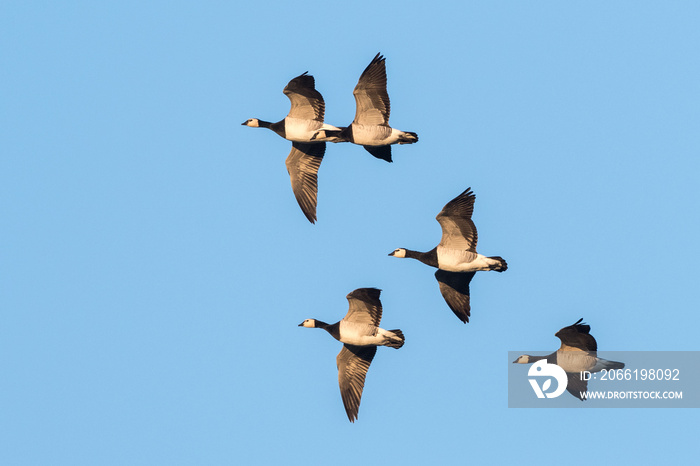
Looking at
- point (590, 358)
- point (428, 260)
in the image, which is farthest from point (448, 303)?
point (590, 358)

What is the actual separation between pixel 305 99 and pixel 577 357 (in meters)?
11.1

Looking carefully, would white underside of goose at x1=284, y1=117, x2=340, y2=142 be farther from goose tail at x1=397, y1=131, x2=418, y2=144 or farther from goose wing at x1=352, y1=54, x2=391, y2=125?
goose tail at x1=397, y1=131, x2=418, y2=144

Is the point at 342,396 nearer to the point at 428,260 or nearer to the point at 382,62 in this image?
the point at 428,260

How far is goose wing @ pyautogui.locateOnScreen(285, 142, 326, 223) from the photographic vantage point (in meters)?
45.4

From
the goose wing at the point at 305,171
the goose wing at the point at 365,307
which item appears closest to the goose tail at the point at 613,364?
the goose wing at the point at 365,307

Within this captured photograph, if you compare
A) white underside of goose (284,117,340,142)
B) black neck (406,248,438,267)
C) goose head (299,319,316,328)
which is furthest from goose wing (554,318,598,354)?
white underside of goose (284,117,340,142)

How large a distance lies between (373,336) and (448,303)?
11.1 ft

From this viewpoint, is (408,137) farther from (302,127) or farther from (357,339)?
(357,339)

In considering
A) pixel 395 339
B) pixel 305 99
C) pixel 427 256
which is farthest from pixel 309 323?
pixel 305 99

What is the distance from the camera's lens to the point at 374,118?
42375 mm

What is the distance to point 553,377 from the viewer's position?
43.2 metres

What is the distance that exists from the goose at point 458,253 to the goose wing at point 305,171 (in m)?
3.56

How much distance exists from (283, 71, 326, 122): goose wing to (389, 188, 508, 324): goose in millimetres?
4896

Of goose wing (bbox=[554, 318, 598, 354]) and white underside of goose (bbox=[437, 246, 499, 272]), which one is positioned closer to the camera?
goose wing (bbox=[554, 318, 598, 354])
